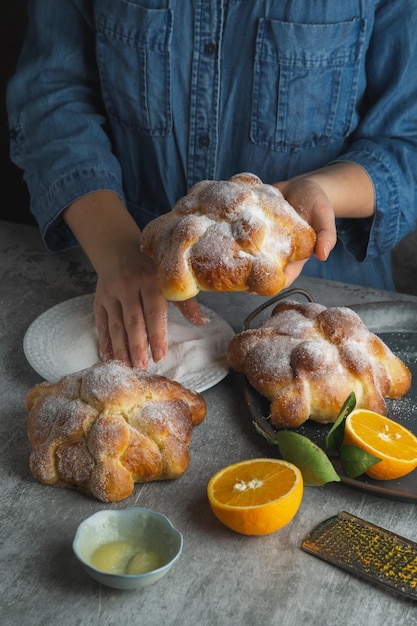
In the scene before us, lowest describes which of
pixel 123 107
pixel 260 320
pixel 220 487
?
pixel 260 320

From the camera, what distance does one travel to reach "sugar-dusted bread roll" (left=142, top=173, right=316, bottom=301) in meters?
1.12

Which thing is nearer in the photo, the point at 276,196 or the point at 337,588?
the point at 337,588

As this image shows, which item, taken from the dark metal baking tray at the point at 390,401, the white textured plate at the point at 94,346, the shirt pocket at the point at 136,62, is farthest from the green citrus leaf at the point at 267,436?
the shirt pocket at the point at 136,62

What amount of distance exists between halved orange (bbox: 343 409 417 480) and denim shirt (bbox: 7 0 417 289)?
2.12ft

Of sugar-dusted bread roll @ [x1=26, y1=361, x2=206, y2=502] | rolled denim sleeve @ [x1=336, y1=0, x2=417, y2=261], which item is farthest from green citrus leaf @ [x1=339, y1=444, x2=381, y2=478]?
rolled denim sleeve @ [x1=336, y1=0, x2=417, y2=261]

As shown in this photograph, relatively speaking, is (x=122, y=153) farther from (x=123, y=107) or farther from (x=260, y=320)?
(x=260, y=320)

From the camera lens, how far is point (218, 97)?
5.22 feet

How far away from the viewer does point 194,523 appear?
1.00 metres

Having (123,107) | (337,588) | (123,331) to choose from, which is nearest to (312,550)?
(337,588)

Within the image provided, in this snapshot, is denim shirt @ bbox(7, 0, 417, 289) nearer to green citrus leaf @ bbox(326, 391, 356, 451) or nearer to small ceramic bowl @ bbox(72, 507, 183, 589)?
green citrus leaf @ bbox(326, 391, 356, 451)

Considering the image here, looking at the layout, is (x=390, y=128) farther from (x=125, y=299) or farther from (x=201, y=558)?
(x=201, y=558)

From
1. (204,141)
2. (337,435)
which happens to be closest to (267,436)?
(337,435)

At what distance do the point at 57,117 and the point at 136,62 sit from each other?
0.21 metres

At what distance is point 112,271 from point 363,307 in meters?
0.47
